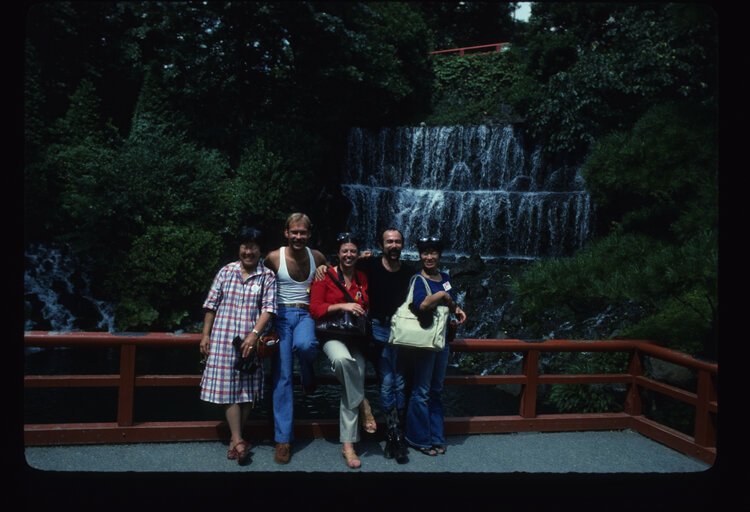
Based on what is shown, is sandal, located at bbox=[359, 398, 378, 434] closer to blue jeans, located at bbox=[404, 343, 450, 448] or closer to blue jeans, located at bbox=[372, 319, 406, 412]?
blue jeans, located at bbox=[372, 319, 406, 412]

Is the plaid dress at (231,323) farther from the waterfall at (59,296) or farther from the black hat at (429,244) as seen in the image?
the waterfall at (59,296)

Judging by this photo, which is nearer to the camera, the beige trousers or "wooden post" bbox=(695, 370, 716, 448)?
the beige trousers

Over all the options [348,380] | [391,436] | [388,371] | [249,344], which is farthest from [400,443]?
[249,344]

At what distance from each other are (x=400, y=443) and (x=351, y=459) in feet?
1.21

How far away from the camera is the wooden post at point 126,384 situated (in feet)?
11.8

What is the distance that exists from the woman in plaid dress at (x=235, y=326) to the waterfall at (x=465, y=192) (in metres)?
11.5

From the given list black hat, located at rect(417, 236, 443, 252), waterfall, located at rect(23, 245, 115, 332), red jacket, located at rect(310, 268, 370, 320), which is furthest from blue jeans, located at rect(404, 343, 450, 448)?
waterfall, located at rect(23, 245, 115, 332)

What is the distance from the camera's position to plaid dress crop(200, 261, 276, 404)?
343cm

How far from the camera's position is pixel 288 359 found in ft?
11.6

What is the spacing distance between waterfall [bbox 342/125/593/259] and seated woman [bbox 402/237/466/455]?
11.0 m
